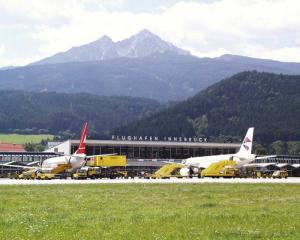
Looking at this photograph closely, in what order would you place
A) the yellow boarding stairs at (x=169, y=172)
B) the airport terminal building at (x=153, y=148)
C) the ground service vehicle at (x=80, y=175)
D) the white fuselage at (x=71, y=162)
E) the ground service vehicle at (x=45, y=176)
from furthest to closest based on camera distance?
1. the airport terminal building at (x=153, y=148)
2. the yellow boarding stairs at (x=169, y=172)
3. the white fuselage at (x=71, y=162)
4. the ground service vehicle at (x=80, y=175)
5. the ground service vehicle at (x=45, y=176)

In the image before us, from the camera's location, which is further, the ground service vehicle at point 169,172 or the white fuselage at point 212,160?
the ground service vehicle at point 169,172

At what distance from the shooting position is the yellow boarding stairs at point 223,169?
11056 centimetres

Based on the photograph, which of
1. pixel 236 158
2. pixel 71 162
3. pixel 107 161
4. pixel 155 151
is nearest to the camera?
pixel 71 162

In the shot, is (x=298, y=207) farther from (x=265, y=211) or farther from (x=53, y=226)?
(x=53, y=226)

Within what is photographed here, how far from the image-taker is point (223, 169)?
111 metres

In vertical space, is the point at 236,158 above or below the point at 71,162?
above

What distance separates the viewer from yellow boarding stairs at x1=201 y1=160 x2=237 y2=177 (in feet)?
363

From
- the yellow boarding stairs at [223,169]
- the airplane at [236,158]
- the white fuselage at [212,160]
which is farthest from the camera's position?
the airplane at [236,158]

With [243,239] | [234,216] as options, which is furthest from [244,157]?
[243,239]

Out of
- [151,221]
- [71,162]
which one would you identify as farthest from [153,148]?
[151,221]

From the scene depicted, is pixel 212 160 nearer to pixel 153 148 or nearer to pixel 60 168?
pixel 60 168

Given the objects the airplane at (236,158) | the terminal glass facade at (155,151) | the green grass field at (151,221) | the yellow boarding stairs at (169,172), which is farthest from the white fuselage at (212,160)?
the green grass field at (151,221)

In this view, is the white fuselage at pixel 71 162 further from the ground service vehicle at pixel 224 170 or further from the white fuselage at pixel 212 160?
the white fuselage at pixel 212 160

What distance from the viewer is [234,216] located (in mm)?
29828
